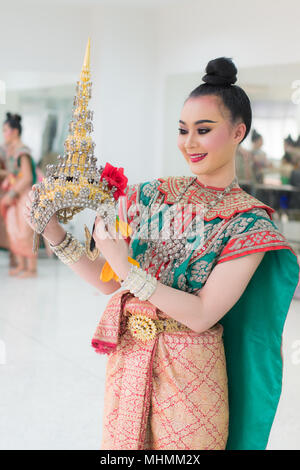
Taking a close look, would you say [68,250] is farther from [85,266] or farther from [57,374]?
[57,374]

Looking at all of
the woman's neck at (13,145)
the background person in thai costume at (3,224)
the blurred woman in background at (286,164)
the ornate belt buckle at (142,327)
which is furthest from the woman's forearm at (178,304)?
the background person in thai costume at (3,224)

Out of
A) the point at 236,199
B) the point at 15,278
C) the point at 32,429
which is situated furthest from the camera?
the point at 15,278

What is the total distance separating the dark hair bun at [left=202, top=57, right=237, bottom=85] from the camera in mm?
1348

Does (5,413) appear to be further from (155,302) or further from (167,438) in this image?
(155,302)

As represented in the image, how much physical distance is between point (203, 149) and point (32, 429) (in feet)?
5.61

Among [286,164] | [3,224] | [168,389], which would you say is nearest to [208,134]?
[168,389]

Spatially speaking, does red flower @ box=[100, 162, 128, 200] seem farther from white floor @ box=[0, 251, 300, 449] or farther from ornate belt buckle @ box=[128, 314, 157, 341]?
white floor @ box=[0, 251, 300, 449]

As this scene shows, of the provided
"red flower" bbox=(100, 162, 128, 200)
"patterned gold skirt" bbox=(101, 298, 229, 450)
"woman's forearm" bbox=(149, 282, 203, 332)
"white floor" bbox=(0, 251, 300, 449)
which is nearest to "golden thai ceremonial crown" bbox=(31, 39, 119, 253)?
"red flower" bbox=(100, 162, 128, 200)

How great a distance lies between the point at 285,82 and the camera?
5.24 metres

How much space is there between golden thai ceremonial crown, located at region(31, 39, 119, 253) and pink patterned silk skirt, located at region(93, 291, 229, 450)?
0.97 ft
